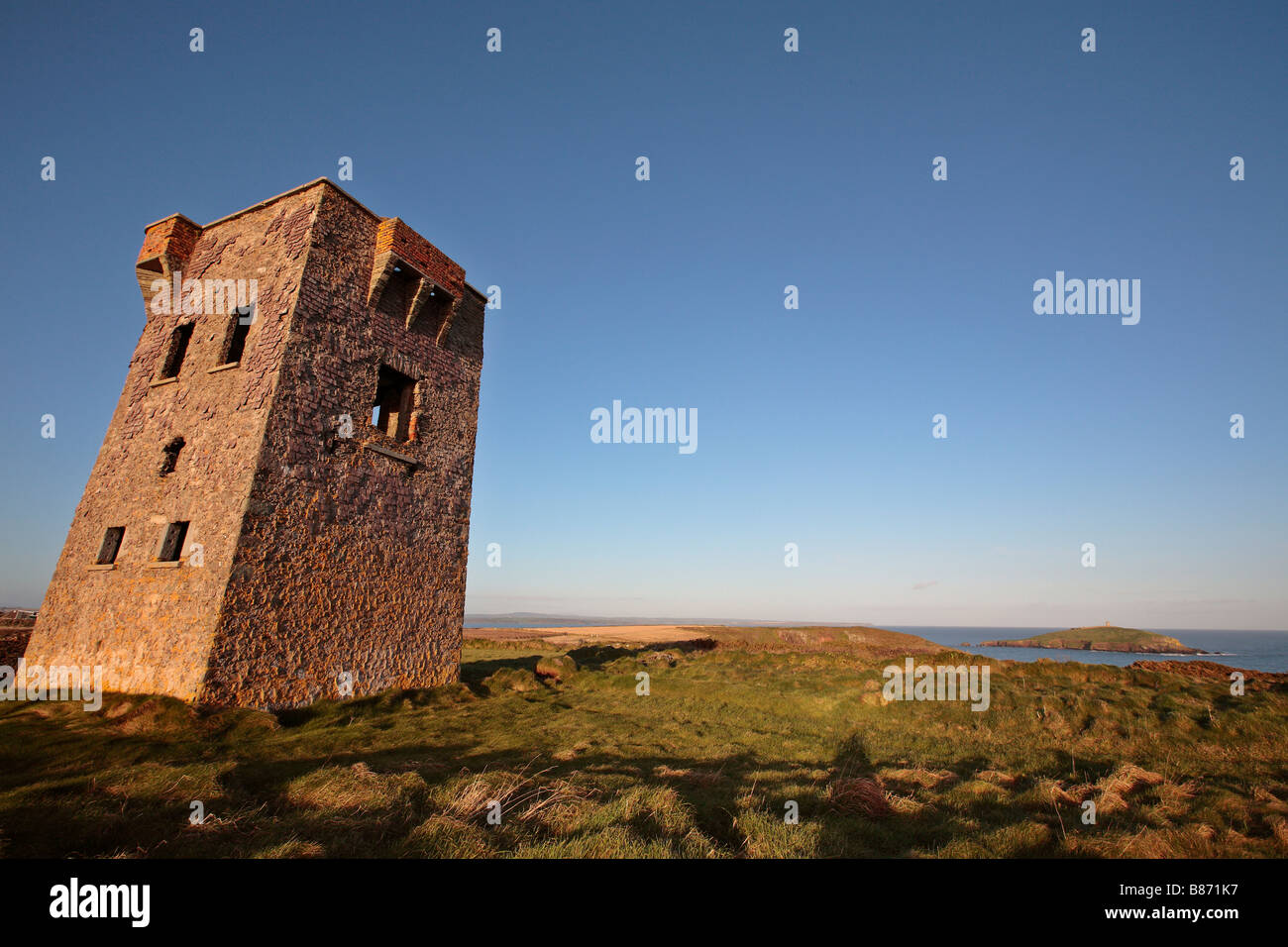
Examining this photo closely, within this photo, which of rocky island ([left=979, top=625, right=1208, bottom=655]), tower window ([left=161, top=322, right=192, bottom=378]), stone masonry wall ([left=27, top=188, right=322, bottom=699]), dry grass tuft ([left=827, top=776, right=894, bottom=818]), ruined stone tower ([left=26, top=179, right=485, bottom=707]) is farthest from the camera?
rocky island ([left=979, top=625, right=1208, bottom=655])

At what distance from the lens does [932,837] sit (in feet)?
19.8

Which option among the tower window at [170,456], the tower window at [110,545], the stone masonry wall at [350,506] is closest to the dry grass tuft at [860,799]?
the stone masonry wall at [350,506]

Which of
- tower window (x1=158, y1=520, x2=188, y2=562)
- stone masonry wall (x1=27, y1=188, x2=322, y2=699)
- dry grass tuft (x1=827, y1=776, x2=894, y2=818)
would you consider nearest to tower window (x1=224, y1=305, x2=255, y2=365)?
stone masonry wall (x1=27, y1=188, x2=322, y2=699)

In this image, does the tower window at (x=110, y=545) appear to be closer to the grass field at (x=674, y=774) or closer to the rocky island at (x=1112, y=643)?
the grass field at (x=674, y=774)

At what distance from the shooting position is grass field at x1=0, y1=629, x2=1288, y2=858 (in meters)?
5.32

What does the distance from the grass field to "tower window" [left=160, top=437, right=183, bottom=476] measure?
5.24 meters

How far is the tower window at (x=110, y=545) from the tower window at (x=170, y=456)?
173 centimetres

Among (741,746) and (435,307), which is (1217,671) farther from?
(435,307)

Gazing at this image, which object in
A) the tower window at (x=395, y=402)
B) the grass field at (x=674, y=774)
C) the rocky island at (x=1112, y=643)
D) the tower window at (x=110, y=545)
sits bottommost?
the rocky island at (x=1112, y=643)

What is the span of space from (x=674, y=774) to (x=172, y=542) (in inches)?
470

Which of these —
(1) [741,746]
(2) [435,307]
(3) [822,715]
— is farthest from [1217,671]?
(2) [435,307]

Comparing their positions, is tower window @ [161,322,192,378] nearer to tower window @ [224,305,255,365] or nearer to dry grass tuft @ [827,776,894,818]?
tower window @ [224,305,255,365]

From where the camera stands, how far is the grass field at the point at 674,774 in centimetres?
532

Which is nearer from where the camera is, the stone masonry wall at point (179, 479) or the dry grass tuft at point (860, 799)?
the dry grass tuft at point (860, 799)
